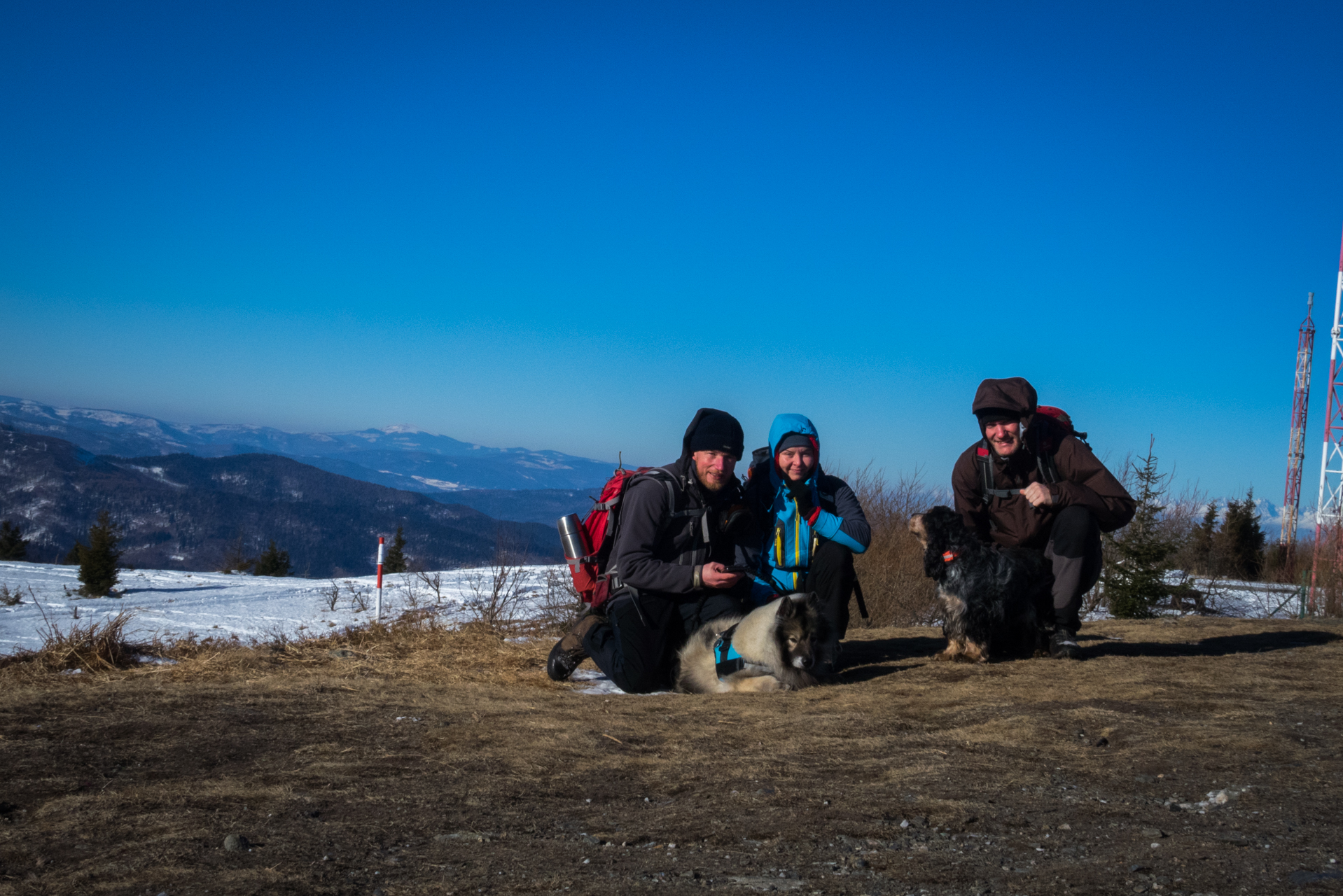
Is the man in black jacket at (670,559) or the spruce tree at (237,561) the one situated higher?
the man in black jacket at (670,559)

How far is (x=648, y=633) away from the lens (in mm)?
5133

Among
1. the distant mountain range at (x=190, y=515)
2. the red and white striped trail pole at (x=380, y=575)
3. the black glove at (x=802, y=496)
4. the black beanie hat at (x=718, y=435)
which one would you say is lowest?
the distant mountain range at (x=190, y=515)

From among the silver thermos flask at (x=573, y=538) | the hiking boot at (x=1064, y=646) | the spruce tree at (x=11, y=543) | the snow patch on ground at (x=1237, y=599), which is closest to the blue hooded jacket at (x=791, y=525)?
the silver thermos flask at (x=573, y=538)

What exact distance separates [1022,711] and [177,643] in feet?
19.1

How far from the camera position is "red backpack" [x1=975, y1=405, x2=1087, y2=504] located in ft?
18.1

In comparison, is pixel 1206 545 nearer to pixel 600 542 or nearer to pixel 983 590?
pixel 983 590

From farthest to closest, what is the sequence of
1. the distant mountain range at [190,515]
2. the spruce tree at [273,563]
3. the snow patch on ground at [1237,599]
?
the distant mountain range at [190,515] < the spruce tree at [273,563] < the snow patch on ground at [1237,599]

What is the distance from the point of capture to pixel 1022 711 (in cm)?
399

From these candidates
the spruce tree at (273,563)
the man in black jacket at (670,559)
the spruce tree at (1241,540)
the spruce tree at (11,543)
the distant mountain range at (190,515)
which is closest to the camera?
the man in black jacket at (670,559)

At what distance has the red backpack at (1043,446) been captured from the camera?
5.51 m

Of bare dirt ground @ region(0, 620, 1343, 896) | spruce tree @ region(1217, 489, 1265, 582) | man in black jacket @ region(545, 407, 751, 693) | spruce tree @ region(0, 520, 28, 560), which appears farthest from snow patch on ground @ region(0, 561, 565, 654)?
spruce tree @ region(1217, 489, 1265, 582)

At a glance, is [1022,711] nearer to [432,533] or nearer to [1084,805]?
[1084,805]

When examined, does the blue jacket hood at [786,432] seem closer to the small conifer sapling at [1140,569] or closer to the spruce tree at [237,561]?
the small conifer sapling at [1140,569]

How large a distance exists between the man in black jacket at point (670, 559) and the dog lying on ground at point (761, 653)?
9.3 inches
